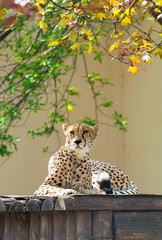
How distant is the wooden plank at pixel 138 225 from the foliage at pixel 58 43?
0.97 metres

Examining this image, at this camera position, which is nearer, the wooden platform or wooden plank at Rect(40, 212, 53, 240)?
the wooden platform

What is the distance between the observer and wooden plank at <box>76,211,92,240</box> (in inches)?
114

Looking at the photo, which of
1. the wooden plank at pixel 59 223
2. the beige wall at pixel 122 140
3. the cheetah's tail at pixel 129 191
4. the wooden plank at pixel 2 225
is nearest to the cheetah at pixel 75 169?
the cheetah's tail at pixel 129 191

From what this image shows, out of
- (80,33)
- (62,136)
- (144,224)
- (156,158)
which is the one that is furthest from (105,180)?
(62,136)

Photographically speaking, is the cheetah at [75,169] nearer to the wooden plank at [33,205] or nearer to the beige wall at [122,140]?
the wooden plank at [33,205]

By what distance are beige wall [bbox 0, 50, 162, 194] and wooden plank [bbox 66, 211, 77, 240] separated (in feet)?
12.5

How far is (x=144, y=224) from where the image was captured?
303 centimetres

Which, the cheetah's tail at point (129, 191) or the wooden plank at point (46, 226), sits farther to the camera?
the cheetah's tail at point (129, 191)

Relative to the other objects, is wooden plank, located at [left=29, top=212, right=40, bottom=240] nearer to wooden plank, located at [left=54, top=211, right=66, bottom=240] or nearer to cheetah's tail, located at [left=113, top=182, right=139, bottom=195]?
wooden plank, located at [left=54, top=211, right=66, bottom=240]

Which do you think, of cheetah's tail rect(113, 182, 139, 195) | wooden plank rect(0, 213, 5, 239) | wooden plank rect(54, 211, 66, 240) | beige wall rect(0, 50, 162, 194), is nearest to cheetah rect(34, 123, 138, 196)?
cheetah's tail rect(113, 182, 139, 195)

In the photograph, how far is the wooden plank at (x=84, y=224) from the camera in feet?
9.49

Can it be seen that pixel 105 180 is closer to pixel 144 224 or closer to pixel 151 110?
pixel 144 224

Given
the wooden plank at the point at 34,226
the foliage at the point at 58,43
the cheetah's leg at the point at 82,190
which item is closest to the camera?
the wooden plank at the point at 34,226

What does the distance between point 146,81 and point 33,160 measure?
74.0 inches
